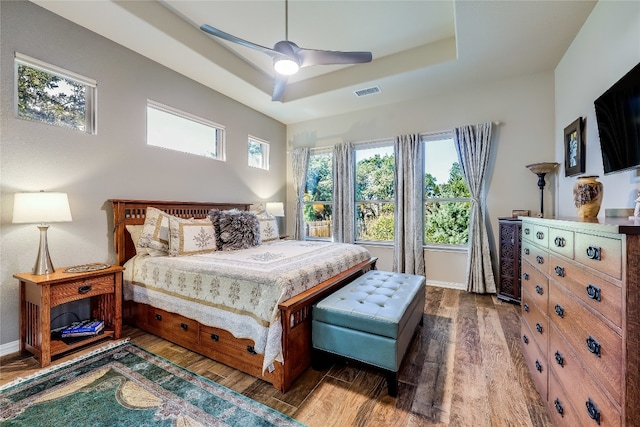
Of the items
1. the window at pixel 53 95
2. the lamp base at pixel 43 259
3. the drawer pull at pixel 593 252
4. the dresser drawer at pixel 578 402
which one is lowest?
the dresser drawer at pixel 578 402

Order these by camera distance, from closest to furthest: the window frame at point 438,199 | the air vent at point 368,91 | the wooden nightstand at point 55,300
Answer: the wooden nightstand at point 55,300, the air vent at point 368,91, the window frame at point 438,199

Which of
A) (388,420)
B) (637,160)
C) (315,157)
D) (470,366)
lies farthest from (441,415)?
(315,157)

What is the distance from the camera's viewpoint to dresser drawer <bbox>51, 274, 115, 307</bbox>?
210cm

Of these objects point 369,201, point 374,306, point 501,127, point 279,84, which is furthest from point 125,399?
point 501,127

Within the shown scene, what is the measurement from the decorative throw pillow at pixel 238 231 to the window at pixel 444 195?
9.03ft

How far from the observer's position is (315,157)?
5.34 meters

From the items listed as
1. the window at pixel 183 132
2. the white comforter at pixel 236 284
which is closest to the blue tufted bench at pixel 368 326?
the white comforter at pixel 236 284

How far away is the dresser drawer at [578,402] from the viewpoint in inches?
37.0

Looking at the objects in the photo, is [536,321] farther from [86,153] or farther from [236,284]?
[86,153]

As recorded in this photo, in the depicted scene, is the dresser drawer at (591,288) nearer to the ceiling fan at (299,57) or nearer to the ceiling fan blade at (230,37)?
the ceiling fan at (299,57)

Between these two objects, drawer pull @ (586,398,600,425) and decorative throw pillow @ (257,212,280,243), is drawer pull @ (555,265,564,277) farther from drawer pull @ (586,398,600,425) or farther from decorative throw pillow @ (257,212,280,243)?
decorative throw pillow @ (257,212,280,243)

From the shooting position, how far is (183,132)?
3.65 m

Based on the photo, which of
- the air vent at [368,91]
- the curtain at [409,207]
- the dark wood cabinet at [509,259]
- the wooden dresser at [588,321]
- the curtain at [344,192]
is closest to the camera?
the wooden dresser at [588,321]

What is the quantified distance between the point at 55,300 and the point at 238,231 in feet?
5.34
